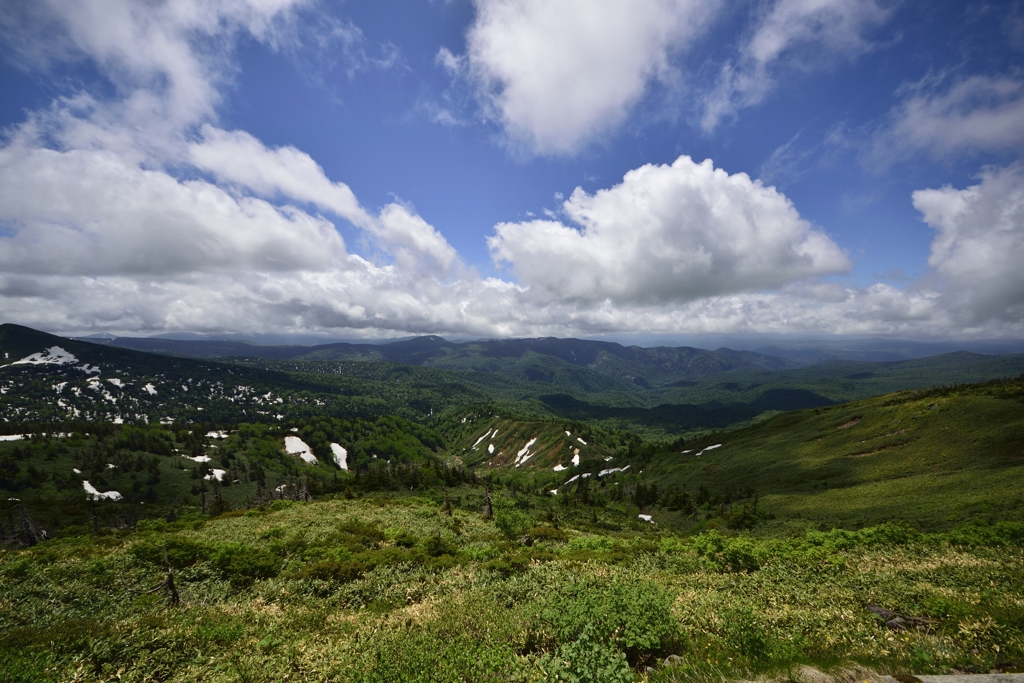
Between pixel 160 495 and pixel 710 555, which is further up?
pixel 710 555

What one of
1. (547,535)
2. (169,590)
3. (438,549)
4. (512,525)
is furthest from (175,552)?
(547,535)

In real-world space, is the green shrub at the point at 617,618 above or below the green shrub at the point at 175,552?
above

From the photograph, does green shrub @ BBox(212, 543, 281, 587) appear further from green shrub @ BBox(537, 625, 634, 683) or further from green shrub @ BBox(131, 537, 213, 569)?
green shrub @ BBox(537, 625, 634, 683)

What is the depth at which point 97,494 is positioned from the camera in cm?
16488

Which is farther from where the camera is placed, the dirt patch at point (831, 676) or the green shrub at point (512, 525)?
the green shrub at point (512, 525)

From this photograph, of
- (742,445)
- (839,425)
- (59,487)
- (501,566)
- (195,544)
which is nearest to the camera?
(501,566)

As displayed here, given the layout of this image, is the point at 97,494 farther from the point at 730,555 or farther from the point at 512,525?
the point at 730,555

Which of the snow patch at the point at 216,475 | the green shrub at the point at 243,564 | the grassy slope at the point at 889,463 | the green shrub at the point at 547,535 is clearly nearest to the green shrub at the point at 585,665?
the green shrub at the point at 243,564

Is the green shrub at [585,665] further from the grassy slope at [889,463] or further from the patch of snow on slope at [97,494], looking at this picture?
the patch of snow on slope at [97,494]

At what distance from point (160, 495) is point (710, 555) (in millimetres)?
239265

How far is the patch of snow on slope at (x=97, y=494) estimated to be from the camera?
161m

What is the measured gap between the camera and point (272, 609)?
16.9 m

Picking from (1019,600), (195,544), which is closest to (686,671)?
(1019,600)

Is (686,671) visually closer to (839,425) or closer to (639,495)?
(639,495)
